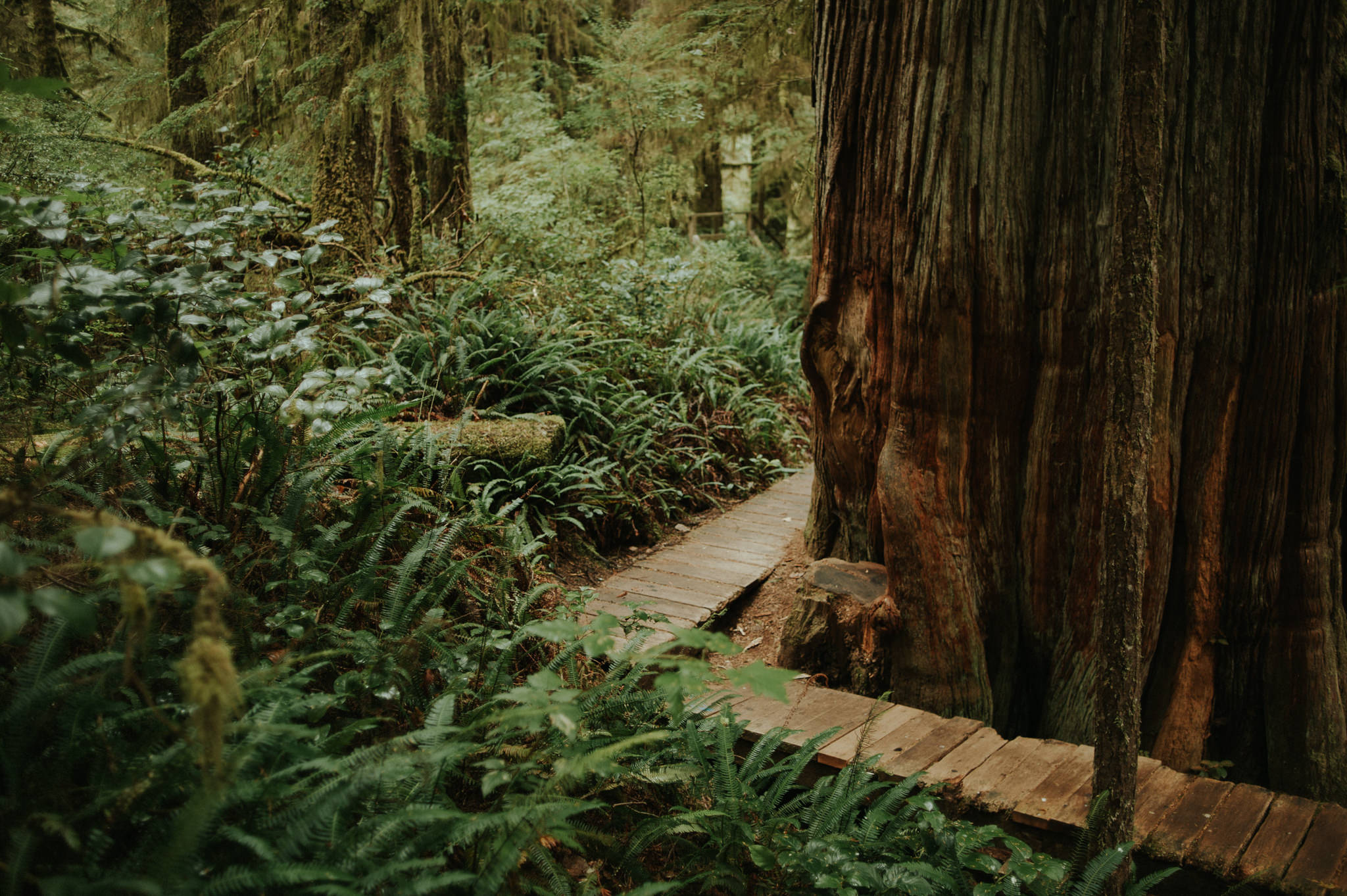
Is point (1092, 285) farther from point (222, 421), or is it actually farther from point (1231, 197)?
point (222, 421)

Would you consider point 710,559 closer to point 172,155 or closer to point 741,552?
point 741,552

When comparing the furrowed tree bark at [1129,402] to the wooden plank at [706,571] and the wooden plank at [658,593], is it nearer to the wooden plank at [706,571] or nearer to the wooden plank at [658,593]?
the wooden plank at [658,593]

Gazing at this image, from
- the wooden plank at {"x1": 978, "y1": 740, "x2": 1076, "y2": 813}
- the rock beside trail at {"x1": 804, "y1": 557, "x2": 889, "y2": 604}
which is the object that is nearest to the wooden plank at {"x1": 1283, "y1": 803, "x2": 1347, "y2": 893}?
the wooden plank at {"x1": 978, "y1": 740, "x2": 1076, "y2": 813}

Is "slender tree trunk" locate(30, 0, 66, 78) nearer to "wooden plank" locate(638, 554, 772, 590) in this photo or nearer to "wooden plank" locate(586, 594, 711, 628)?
"wooden plank" locate(638, 554, 772, 590)

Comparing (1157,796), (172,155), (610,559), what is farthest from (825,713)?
(172,155)

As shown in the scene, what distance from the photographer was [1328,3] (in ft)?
9.26

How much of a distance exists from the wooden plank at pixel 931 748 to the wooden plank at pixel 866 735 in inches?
4.3

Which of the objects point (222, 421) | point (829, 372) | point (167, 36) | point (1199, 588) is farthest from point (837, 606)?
point (167, 36)

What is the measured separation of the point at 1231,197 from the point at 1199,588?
4.93 ft

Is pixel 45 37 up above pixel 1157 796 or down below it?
above

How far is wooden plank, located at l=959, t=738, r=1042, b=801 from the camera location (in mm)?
2637

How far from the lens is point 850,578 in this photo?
3.64 metres

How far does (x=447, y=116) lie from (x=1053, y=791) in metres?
8.32

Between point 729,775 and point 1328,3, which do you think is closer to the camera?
point 729,775
